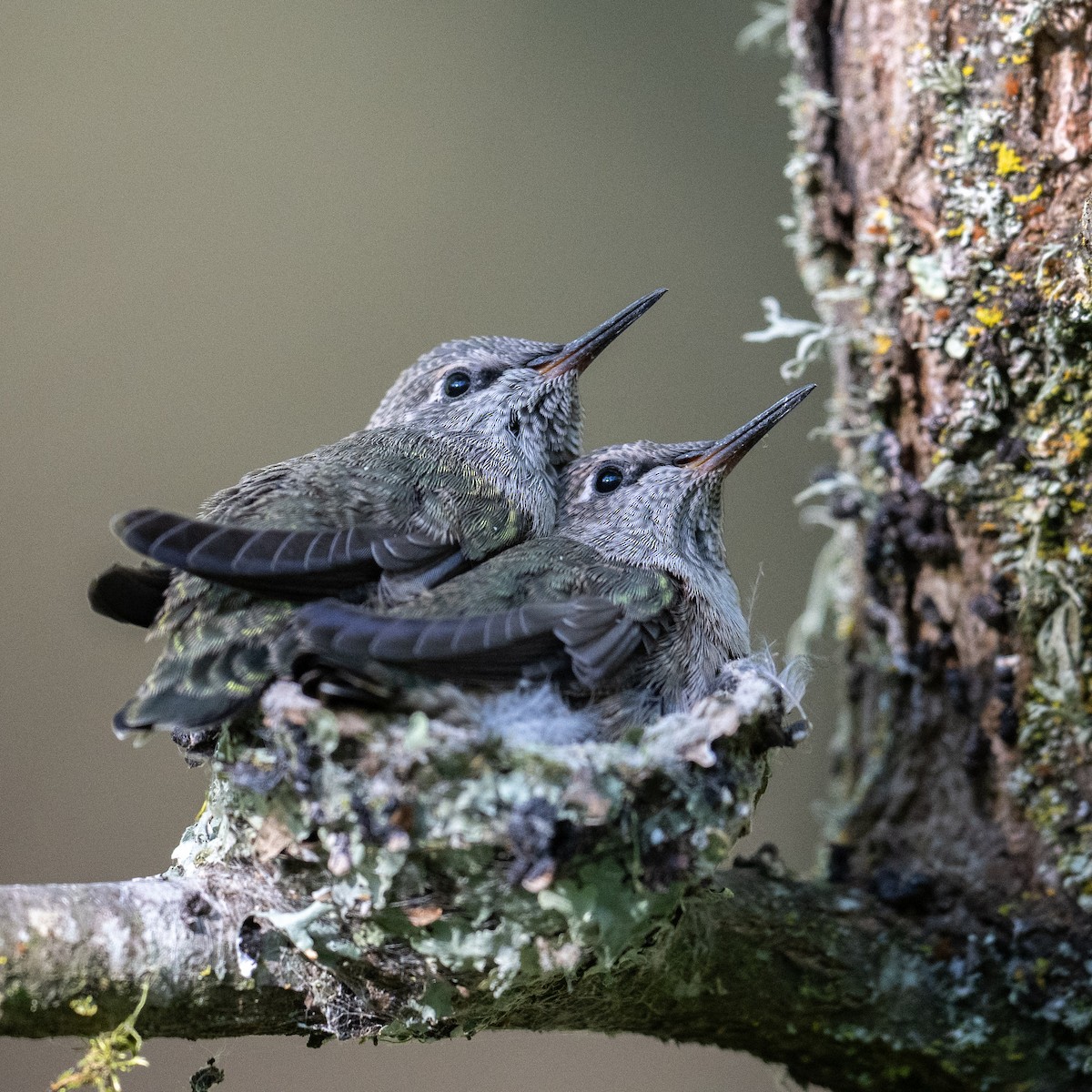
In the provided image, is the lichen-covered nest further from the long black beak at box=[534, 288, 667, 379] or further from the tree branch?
the long black beak at box=[534, 288, 667, 379]

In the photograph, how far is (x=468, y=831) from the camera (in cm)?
143

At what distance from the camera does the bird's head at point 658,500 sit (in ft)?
7.05

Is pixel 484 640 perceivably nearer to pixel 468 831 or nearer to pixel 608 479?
pixel 468 831

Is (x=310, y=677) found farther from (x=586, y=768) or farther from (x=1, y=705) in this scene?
(x=1, y=705)

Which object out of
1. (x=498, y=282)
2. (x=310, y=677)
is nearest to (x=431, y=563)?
(x=310, y=677)

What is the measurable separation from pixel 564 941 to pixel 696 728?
0.32m

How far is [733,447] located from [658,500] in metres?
0.17

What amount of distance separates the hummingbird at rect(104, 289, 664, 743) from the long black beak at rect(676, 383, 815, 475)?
276 mm

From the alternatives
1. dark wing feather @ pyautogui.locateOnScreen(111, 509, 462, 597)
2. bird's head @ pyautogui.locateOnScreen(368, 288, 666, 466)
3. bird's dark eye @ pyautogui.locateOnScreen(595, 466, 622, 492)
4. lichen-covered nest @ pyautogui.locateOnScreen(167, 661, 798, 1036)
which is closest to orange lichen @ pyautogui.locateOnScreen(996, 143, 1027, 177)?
bird's head @ pyautogui.locateOnScreen(368, 288, 666, 466)

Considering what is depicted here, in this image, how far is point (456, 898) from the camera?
4.85 ft

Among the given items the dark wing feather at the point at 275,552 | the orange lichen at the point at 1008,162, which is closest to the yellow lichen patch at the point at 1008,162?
the orange lichen at the point at 1008,162

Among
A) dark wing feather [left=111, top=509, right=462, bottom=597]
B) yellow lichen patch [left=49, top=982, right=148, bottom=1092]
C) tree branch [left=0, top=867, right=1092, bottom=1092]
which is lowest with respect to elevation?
yellow lichen patch [left=49, top=982, right=148, bottom=1092]

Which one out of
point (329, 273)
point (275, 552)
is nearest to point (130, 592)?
point (275, 552)

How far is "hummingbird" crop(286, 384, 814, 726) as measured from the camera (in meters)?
1.45
